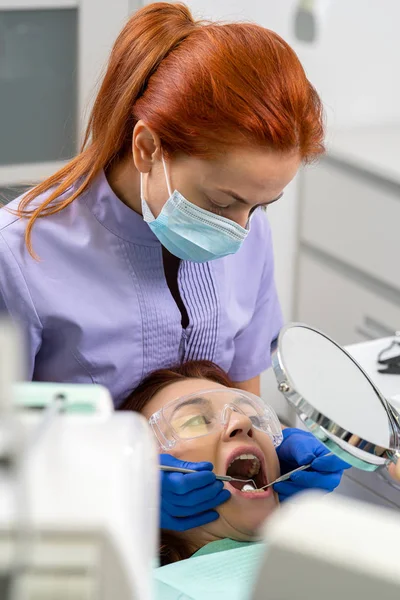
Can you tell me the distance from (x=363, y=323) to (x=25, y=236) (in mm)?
1643

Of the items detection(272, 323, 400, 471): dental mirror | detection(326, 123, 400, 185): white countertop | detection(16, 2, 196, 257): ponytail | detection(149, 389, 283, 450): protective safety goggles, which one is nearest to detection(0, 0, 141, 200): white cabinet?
detection(326, 123, 400, 185): white countertop

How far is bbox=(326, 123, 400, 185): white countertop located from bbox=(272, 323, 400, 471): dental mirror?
149cm

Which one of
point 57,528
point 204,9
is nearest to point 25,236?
point 57,528

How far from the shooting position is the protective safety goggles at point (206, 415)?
1536mm

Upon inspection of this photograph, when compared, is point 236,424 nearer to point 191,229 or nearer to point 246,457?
point 246,457

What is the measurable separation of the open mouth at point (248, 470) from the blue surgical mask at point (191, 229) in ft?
1.12

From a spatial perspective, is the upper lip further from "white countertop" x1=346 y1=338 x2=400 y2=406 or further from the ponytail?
the ponytail

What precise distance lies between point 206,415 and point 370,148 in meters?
1.57

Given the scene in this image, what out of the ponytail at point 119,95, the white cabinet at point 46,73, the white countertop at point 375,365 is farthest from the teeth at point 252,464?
the white cabinet at point 46,73

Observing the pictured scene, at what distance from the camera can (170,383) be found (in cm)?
160

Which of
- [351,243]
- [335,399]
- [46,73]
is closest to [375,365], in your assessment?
[335,399]

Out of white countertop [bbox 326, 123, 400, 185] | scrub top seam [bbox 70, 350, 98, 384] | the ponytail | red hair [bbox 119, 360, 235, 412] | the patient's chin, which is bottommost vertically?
the patient's chin

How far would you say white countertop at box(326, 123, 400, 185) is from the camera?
9.00 feet

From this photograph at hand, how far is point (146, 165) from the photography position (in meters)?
1.52
